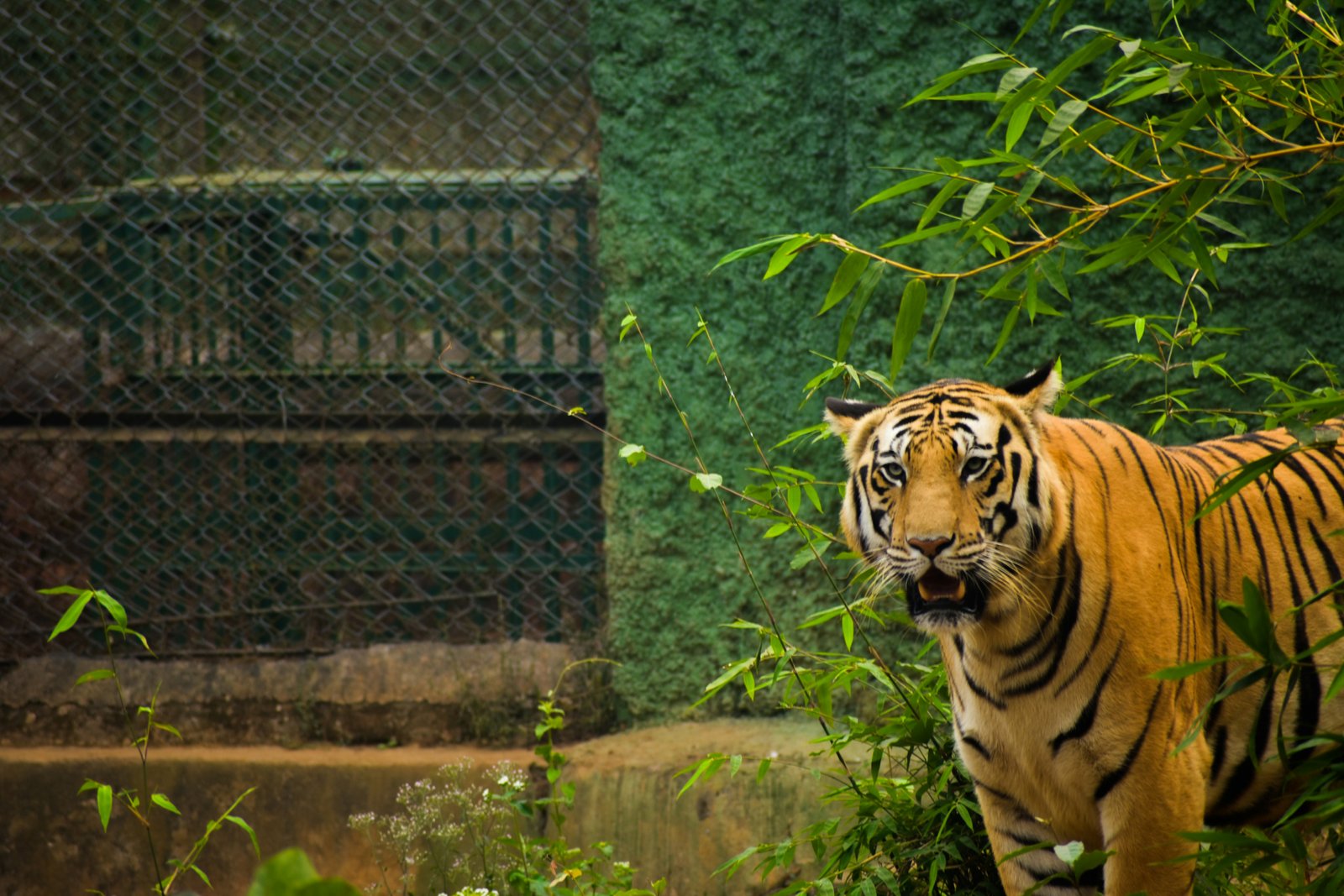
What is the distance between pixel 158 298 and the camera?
4242mm

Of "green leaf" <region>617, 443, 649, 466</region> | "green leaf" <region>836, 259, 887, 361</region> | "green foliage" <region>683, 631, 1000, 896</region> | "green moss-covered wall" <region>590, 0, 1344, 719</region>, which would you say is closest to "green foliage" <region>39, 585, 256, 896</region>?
"green leaf" <region>617, 443, 649, 466</region>

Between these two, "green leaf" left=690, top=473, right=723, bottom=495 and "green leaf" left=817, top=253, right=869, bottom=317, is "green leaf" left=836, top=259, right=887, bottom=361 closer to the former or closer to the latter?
"green leaf" left=817, top=253, right=869, bottom=317

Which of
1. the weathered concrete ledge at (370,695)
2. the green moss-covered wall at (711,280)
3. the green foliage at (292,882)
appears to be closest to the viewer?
the green foliage at (292,882)

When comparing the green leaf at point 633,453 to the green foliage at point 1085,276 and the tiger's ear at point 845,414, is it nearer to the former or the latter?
the green foliage at point 1085,276

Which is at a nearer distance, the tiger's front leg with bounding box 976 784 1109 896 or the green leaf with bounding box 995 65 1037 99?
the green leaf with bounding box 995 65 1037 99

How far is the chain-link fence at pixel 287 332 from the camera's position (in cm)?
412

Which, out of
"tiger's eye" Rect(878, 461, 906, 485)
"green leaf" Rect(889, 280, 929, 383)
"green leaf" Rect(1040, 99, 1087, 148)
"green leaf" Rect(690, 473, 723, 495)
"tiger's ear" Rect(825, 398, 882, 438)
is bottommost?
"green leaf" Rect(690, 473, 723, 495)

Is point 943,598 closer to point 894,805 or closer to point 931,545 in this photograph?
point 931,545

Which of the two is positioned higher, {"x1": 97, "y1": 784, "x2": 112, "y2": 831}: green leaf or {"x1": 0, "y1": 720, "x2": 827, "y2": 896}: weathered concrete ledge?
{"x1": 97, "y1": 784, "x2": 112, "y2": 831}: green leaf

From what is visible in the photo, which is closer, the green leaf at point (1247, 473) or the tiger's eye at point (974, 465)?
the green leaf at point (1247, 473)

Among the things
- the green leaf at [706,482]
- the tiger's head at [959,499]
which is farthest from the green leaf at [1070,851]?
the green leaf at [706,482]

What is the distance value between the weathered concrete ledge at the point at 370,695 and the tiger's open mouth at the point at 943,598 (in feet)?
6.40

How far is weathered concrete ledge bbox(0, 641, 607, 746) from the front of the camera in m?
4.03

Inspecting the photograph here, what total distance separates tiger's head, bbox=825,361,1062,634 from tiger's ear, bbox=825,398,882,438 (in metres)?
0.10
